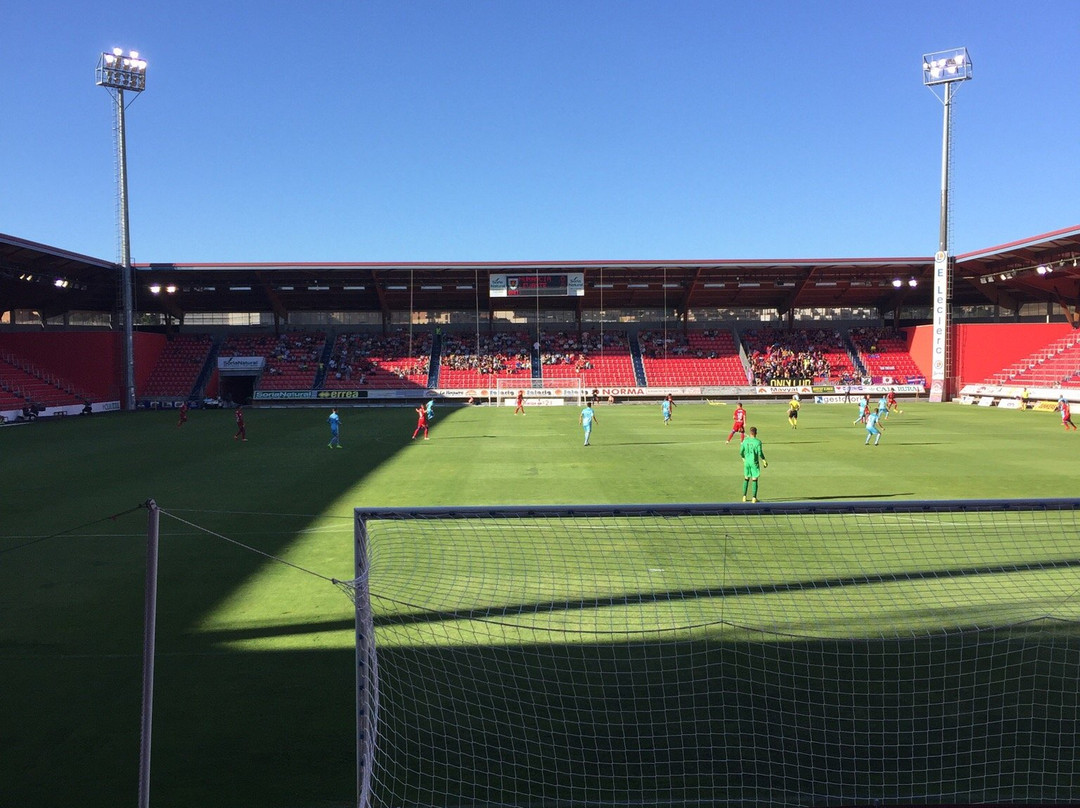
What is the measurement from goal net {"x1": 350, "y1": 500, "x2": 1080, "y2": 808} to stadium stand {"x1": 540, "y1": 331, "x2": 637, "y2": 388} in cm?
4497

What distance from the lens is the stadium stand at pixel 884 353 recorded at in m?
54.2

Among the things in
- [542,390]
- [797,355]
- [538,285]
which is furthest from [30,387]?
[797,355]

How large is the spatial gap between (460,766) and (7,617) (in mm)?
6358

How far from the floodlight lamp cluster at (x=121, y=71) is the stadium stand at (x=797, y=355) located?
47081 millimetres

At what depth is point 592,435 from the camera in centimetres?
2923

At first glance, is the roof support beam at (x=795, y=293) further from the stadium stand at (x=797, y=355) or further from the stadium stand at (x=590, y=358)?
the stadium stand at (x=590, y=358)

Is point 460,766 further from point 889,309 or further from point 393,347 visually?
point 889,309

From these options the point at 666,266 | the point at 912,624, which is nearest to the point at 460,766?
the point at 912,624

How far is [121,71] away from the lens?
4297 centimetres

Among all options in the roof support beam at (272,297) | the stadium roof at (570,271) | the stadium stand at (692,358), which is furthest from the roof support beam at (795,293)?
the roof support beam at (272,297)

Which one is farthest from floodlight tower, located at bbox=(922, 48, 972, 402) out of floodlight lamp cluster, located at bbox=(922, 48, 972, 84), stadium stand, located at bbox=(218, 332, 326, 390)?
stadium stand, located at bbox=(218, 332, 326, 390)

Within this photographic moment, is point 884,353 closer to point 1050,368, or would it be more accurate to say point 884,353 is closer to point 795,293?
point 795,293

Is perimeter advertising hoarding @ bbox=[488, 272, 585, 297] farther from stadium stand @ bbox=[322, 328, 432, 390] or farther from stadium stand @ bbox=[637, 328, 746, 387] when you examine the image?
stadium stand @ bbox=[637, 328, 746, 387]

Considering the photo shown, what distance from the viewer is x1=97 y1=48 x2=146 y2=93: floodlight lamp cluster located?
140ft
